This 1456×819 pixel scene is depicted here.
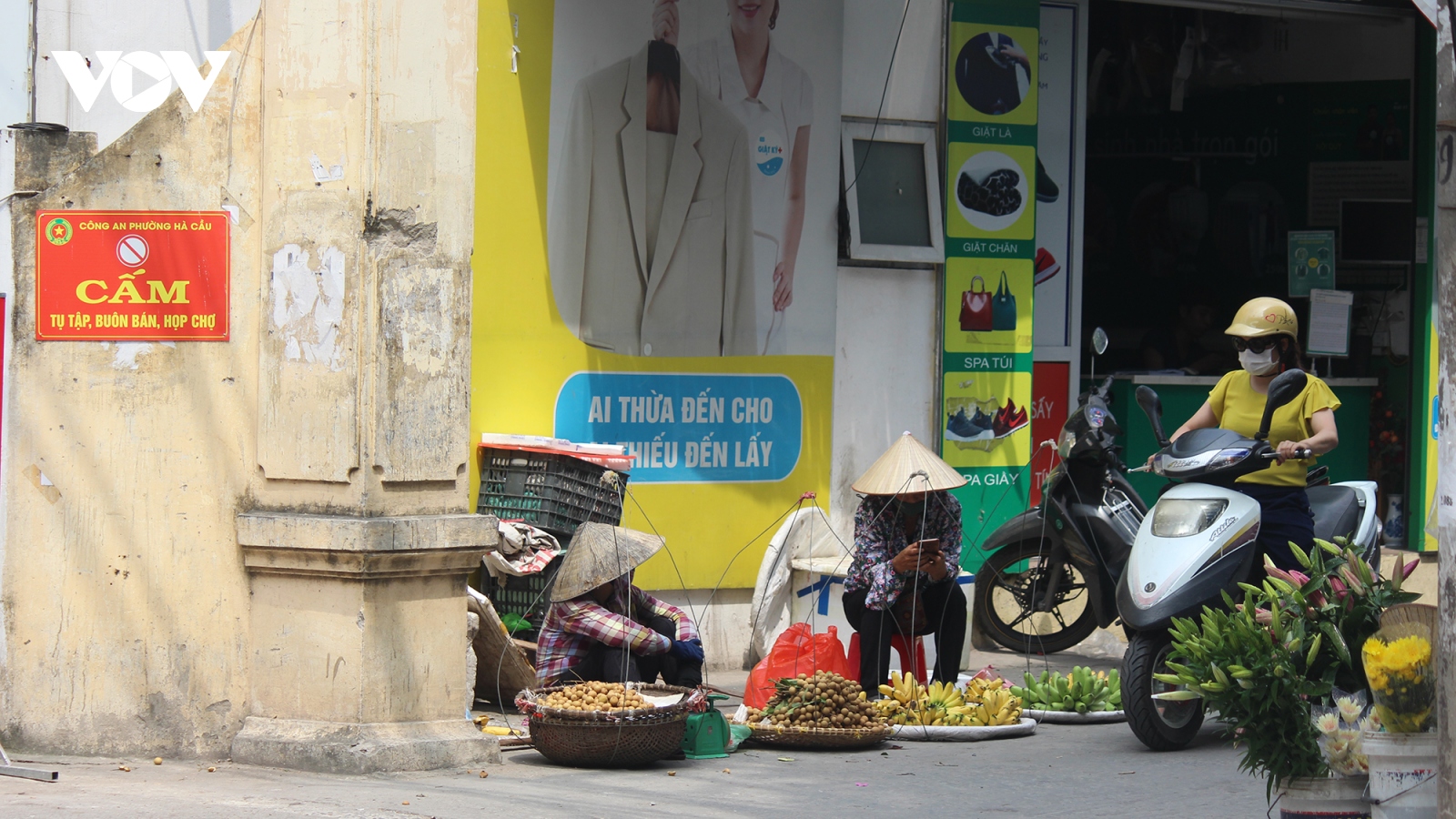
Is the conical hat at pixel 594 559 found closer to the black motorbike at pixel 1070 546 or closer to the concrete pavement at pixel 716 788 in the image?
the concrete pavement at pixel 716 788

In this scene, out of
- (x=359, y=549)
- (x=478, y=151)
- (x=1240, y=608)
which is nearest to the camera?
(x=1240, y=608)

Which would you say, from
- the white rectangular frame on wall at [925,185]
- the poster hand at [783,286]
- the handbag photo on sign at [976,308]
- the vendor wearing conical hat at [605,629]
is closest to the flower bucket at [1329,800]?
the vendor wearing conical hat at [605,629]

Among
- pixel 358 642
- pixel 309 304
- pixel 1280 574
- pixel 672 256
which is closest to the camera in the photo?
pixel 1280 574

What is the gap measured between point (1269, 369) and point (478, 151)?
3.89 metres

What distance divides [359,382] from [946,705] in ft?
10.0

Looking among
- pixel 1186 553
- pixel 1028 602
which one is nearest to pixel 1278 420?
pixel 1186 553

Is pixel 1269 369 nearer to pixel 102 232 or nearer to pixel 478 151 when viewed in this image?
pixel 478 151

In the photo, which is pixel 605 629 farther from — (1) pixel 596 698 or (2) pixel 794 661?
(2) pixel 794 661

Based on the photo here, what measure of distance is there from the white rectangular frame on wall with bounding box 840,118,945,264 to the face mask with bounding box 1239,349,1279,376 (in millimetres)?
2511

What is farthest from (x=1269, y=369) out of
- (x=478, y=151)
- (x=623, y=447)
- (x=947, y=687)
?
(x=478, y=151)

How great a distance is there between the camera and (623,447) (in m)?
7.91

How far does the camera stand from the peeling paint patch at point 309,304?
5816 mm

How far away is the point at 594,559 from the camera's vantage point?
6.48m

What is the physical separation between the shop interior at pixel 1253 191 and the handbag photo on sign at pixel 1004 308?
1.81 metres
